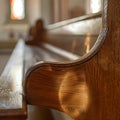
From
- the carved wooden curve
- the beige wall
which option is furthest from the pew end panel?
the beige wall

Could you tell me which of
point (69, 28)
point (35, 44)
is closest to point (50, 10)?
point (35, 44)

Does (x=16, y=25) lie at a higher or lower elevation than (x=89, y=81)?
higher

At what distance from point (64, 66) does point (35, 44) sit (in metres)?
3.15

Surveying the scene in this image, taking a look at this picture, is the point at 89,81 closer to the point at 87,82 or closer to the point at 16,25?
the point at 87,82

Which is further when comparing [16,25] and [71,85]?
[16,25]

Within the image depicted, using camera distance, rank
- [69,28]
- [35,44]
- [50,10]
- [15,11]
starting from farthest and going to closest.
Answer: [15,11]
[50,10]
[35,44]
[69,28]

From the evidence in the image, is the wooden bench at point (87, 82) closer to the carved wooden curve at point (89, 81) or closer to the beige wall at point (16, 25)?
the carved wooden curve at point (89, 81)

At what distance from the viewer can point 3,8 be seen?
6496mm

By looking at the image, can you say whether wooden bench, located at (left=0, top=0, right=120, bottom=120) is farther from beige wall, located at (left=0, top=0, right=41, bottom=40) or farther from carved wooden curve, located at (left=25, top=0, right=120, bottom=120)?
beige wall, located at (left=0, top=0, right=41, bottom=40)

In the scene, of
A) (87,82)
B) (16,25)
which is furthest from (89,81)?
(16,25)

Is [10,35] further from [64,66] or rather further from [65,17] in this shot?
[64,66]

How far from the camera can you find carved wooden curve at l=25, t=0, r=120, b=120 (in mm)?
565

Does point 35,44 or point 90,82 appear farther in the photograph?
point 35,44

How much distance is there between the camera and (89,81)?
576mm
